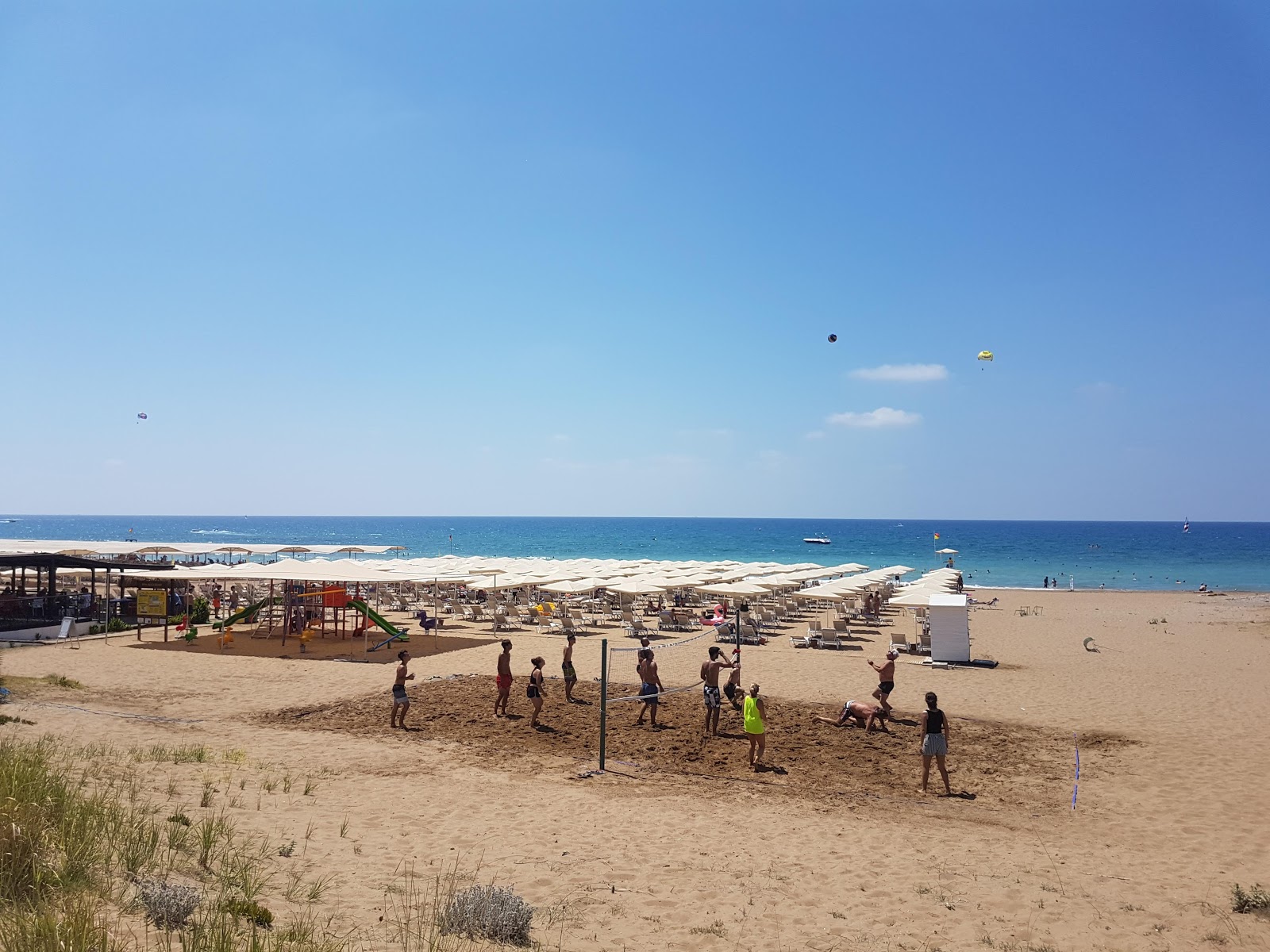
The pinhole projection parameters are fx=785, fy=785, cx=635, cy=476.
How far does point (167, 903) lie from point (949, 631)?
56.6ft

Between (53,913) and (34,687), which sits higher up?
(53,913)

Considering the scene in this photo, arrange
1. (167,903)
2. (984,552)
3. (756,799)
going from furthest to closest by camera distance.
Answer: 1. (984,552)
2. (756,799)
3. (167,903)

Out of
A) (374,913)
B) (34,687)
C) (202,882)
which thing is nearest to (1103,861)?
(374,913)

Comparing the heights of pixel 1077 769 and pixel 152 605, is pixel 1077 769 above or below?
below

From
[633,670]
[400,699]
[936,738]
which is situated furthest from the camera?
[633,670]

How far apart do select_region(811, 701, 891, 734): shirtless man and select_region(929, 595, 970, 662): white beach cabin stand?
22.1 ft

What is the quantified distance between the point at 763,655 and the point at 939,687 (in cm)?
489

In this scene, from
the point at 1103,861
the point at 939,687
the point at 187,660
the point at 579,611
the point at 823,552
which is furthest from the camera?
the point at 823,552

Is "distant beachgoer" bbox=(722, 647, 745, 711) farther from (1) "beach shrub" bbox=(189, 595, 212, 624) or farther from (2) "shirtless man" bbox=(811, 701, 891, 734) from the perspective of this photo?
(1) "beach shrub" bbox=(189, 595, 212, 624)

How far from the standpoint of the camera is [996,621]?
1123 inches

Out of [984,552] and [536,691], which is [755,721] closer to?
[536,691]

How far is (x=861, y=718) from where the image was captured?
1211 centimetres

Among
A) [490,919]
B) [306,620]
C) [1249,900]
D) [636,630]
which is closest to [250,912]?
[490,919]

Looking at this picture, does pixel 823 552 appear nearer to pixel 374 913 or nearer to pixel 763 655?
pixel 763 655
